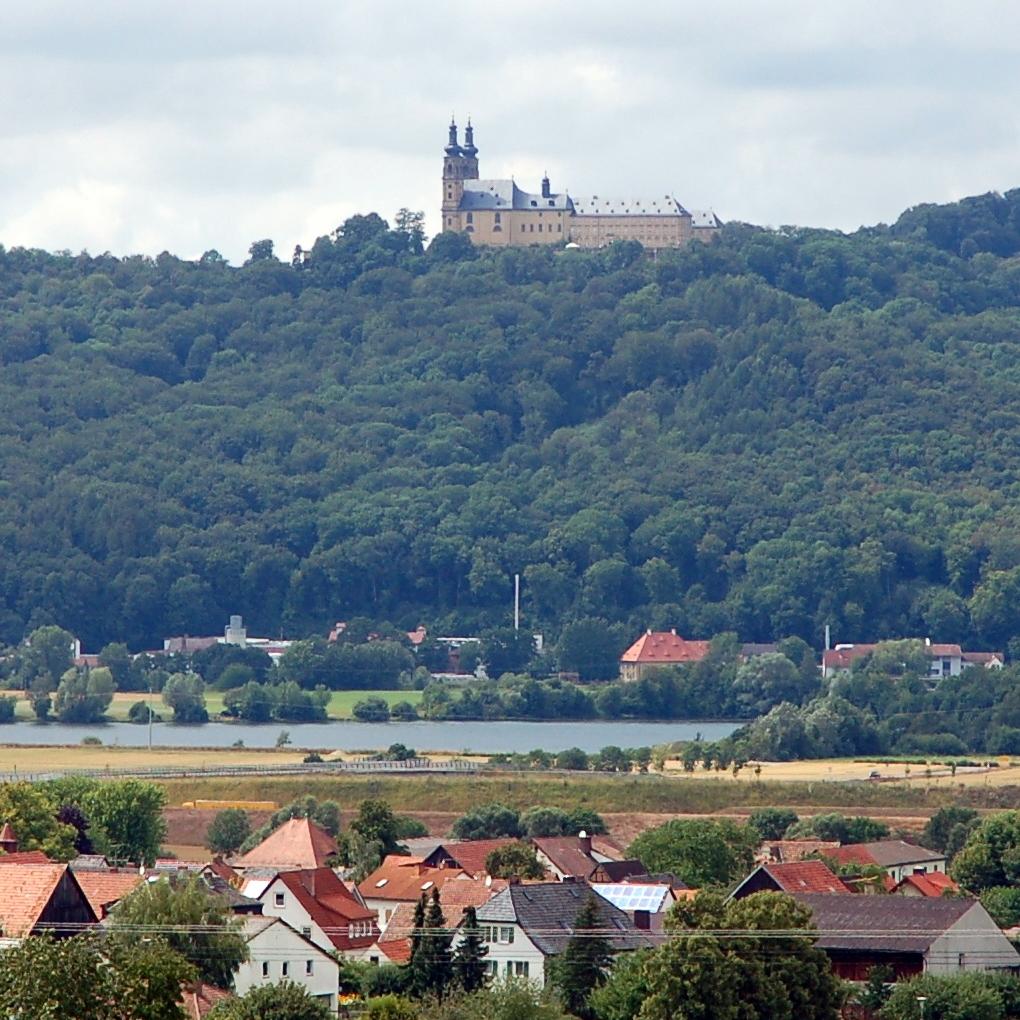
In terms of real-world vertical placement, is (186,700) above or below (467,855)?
below

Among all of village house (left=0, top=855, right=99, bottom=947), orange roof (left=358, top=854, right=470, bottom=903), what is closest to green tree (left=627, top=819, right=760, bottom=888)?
orange roof (left=358, top=854, right=470, bottom=903)

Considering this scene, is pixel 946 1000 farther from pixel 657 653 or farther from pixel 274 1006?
pixel 657 653

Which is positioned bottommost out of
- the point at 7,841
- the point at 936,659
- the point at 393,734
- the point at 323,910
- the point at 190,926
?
the point at 393,734

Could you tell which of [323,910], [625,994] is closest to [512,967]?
[625,994]

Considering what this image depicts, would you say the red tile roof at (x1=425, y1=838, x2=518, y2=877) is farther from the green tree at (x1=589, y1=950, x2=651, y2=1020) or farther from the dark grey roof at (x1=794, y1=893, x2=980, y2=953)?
the green tree at (x1=589, y1=950, x2=651, y2=1020)

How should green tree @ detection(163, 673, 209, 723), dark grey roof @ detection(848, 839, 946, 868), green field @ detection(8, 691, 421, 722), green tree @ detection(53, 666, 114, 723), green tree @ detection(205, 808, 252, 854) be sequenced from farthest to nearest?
1. green field @ detection(8, 691, 421, 722)
2. green tree @ detection(53, 666, 114, 723)
3. green tree @ detection(163, 673, 209, 723)
4. green tree @ detection(205, 808, 252, 854)
5. dark grey roof @ detection(848, 839, 946, 868)
